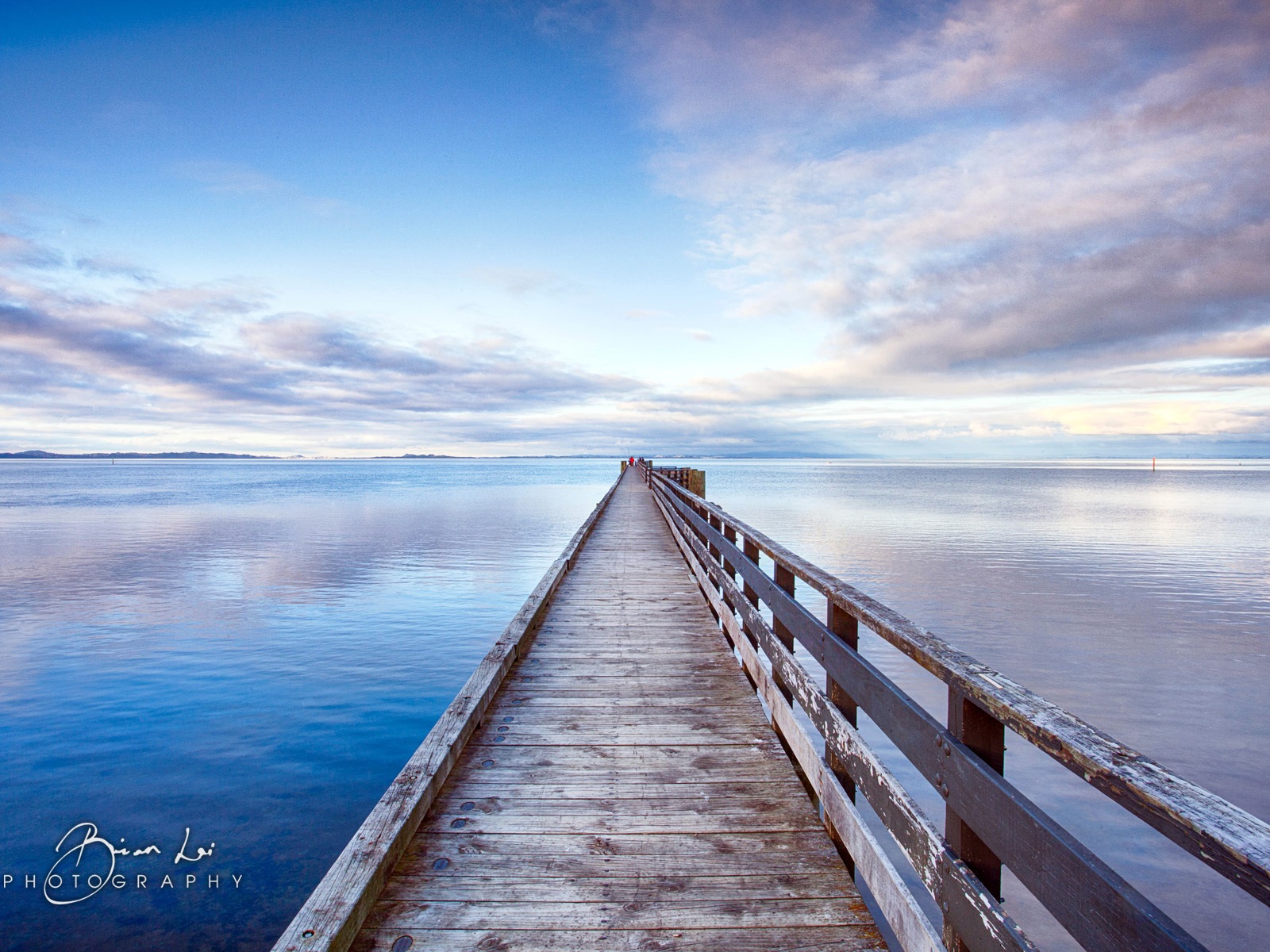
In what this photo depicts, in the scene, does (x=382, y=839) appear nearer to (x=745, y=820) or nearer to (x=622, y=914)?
(x=622, y=914)

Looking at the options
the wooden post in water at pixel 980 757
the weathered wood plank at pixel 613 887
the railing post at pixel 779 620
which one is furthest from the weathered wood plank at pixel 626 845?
the wooden post in water at pixel 980 757

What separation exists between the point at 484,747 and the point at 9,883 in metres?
4.34

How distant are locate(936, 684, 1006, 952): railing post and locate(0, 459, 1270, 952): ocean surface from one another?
13.8 feet

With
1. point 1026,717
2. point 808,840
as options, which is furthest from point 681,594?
point 1026,717

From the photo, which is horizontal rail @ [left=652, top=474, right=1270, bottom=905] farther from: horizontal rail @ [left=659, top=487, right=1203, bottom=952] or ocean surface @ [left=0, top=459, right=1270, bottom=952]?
ocean surface @ [left=0, top=459, right=1270, bottom=952]

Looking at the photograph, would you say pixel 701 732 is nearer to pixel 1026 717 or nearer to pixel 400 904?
pixel 400 904

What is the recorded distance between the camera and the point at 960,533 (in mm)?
28734

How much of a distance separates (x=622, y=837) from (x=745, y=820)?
64cm

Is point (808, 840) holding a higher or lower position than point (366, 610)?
higher

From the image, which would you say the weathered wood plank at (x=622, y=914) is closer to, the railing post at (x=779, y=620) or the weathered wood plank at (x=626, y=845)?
the weathered wood plank at (x=626, y=845)

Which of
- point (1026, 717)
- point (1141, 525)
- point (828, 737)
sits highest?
point (1026, 717)

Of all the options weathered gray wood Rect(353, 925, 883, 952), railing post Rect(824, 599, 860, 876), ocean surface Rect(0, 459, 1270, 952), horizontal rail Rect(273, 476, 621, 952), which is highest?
railing post Rect(824, 599, 860, 876)

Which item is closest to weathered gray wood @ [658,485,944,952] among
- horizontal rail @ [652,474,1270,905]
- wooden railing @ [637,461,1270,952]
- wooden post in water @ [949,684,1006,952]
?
wooden railing @ [637,461,1270,952]

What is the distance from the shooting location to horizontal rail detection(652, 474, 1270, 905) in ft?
3.53
